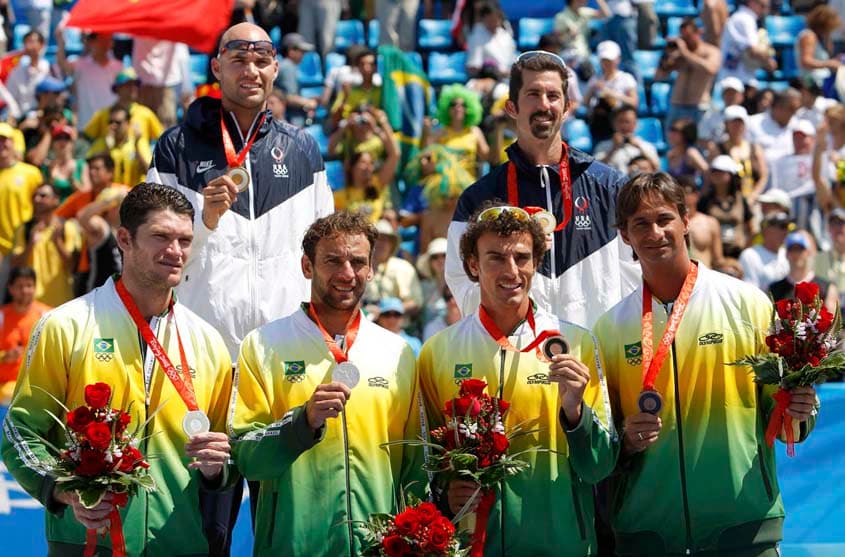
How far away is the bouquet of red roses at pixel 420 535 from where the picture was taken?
5148mm

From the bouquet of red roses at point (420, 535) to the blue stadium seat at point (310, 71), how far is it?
12.5 metres

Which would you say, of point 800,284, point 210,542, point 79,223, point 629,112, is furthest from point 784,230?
point 210,542

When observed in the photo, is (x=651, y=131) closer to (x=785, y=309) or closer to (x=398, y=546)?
(x=785, y=309)

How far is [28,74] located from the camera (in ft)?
55.5

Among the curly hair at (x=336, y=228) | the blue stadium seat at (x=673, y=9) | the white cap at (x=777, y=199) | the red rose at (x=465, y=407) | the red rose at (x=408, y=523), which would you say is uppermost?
the blue stadium seat at (x=673, y=9)

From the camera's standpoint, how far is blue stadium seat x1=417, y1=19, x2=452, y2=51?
59.8 feet

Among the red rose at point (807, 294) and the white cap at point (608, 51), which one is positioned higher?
the white cap at point (608, 51)

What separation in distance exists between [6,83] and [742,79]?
28.0ft

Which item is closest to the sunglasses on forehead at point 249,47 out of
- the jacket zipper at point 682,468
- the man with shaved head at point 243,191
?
the man with shaved head at point 243,191

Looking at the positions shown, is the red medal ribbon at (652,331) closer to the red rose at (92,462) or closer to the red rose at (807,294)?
the red rose at (807,294)

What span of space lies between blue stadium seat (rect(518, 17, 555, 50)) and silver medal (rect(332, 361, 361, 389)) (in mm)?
13428

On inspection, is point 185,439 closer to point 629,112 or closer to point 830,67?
point 629,112

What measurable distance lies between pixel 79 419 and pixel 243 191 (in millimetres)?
1761

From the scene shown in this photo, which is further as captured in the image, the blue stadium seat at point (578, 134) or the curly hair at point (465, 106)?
the blue stadium seat at point (578, 134)
